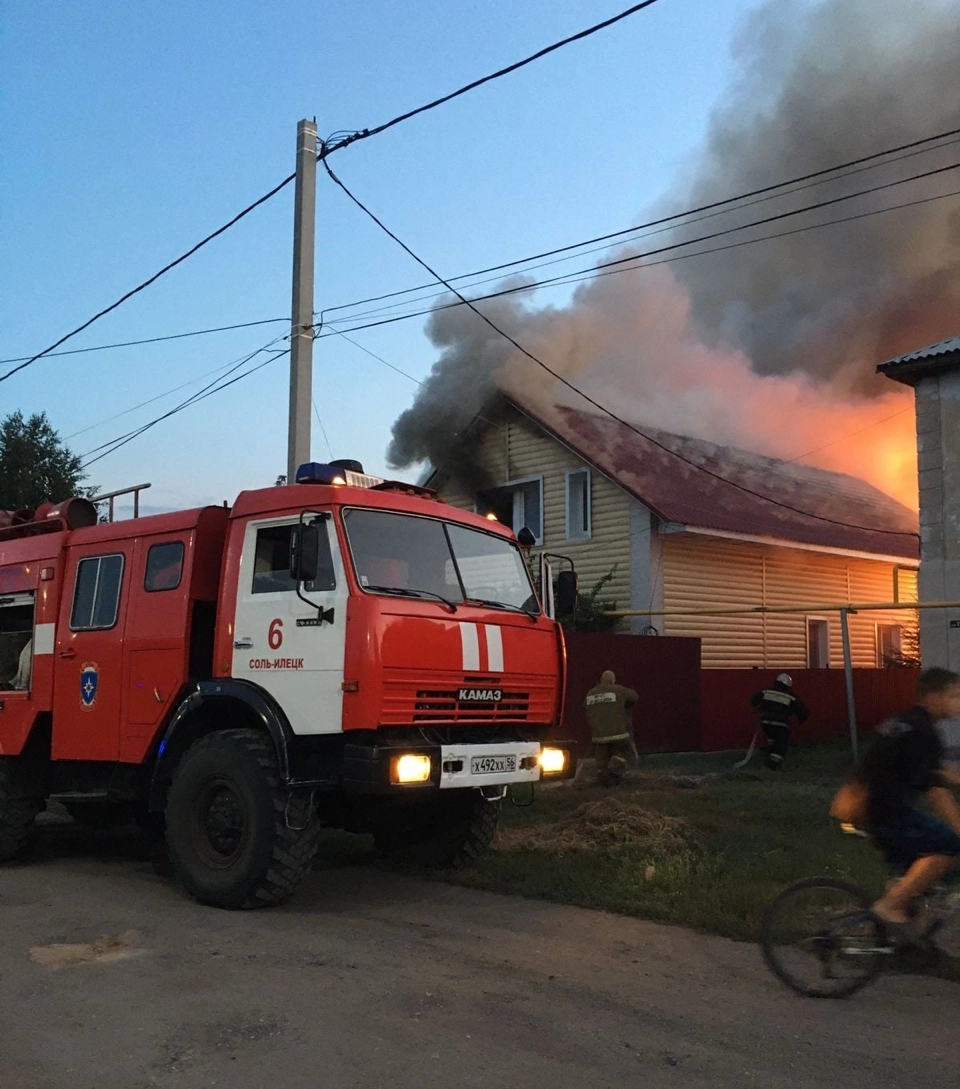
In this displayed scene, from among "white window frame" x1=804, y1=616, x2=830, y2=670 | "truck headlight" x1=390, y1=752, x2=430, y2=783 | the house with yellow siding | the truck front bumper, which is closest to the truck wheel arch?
the truck front bumper

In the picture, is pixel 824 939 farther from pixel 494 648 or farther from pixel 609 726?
pixel 609 726

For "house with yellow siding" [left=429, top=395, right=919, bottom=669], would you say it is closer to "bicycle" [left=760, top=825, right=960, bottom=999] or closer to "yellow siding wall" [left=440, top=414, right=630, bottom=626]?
"yellow siding wall" [left=440, top=414, right=630, bottom=626]

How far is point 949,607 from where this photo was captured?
12680mm

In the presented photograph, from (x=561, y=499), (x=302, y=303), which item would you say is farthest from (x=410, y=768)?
(x=561, y=499)

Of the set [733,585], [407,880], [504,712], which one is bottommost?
[407,880]

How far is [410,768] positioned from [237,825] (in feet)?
4.28

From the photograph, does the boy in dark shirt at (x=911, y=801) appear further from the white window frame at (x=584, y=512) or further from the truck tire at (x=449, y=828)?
the white window frame at (x=584, y=512)

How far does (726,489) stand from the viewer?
68.7ft

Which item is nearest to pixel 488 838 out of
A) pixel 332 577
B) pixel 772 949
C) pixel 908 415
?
pixel 332 577

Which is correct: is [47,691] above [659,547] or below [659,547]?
below

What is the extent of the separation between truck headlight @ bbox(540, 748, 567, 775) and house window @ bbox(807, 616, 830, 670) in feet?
50.9

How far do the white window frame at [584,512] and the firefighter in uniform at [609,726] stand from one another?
25.0 feet

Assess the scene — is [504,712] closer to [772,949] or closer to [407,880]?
[407,880]

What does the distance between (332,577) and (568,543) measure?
1356cm
